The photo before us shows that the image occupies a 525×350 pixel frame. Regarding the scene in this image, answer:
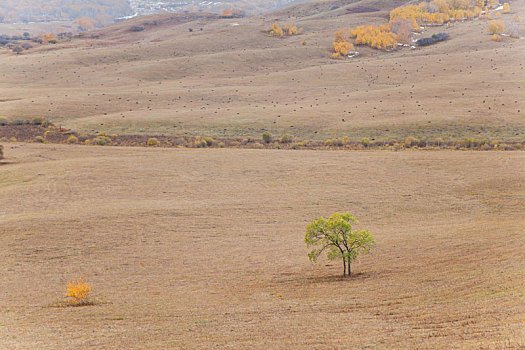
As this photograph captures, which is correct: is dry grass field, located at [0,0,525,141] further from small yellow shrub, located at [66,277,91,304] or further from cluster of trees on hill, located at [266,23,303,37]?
small yellow shrub, located at [66,277,91,304]

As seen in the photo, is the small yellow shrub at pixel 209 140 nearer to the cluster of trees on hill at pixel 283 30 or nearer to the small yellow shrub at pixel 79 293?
the small yellow shrub at pixel 79 293

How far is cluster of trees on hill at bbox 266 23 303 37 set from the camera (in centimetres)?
15000

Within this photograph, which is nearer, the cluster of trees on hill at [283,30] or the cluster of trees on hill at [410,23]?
the cluster of trees on hill at [410,23]

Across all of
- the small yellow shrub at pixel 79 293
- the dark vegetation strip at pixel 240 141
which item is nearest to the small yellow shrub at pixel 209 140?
the dark vegetation strip at pixel 240 141

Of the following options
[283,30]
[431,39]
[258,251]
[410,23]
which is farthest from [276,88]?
[410,23]

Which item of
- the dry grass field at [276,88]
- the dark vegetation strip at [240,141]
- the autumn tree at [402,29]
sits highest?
the autumn tree at [402,29]

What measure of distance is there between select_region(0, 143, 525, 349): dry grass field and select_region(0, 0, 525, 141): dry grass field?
16.5 meters

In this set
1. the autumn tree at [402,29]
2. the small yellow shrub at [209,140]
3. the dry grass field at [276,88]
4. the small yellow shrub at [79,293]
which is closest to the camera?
the small yellow shrub at [79,293]

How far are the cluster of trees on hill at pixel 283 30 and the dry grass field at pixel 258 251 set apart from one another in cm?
10504

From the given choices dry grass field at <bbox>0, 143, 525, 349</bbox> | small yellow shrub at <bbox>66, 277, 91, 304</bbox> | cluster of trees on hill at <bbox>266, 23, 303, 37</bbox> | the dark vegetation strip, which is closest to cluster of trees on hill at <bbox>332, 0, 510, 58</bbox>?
cluster of trees on hill at <bbox>266, 23, 303, 37</bbox>

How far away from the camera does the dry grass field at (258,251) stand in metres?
18.5

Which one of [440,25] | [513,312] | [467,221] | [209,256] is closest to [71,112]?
[209,256]

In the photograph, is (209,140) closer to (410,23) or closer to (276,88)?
(276,88)

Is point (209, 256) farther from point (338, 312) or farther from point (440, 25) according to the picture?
point (440, 25)
